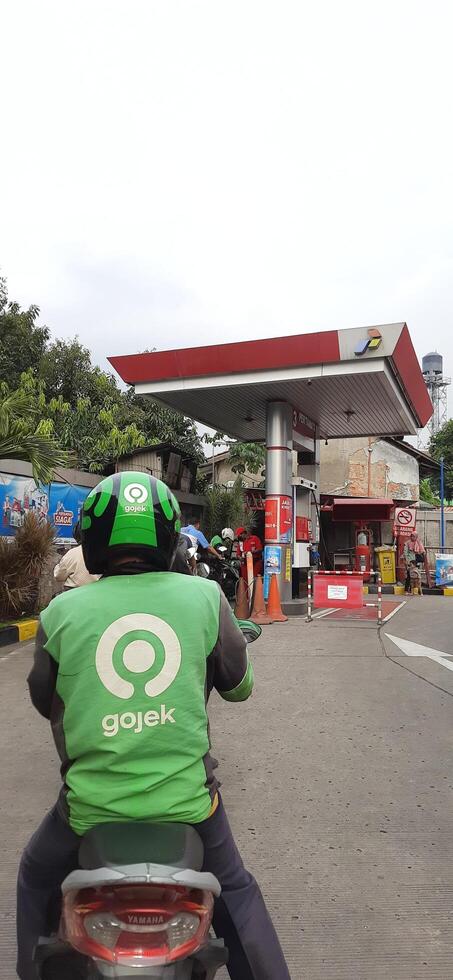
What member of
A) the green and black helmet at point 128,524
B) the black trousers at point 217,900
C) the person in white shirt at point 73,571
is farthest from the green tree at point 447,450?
the black trousers at point 217,900

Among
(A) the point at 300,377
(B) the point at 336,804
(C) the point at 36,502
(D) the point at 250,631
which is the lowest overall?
(B) the point at 336,804

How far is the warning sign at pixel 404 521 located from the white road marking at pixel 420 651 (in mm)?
11912


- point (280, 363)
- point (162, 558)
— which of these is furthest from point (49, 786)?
point (280, 363)

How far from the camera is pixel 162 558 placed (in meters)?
1.83

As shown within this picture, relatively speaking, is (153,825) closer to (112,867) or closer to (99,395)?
(112,867)

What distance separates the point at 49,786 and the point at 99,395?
19584 mm

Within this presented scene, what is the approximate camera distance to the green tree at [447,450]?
41544mm

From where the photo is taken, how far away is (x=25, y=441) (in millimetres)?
9117

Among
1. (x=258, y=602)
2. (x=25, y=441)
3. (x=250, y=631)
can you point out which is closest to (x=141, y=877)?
(x=250, y=631)

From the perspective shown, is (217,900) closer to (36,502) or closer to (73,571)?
(73,571)

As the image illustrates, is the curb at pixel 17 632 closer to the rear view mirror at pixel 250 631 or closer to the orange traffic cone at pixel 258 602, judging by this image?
the orange traffic cone at pixel 258 602

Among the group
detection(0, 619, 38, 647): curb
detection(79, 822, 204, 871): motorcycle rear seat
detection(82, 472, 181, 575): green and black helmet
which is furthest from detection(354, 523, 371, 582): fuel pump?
detection(79, 822, 204, 871): motorcycle rear seat

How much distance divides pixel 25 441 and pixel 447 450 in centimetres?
3746

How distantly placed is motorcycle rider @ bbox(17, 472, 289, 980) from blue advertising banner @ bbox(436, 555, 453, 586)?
61.1 feet
